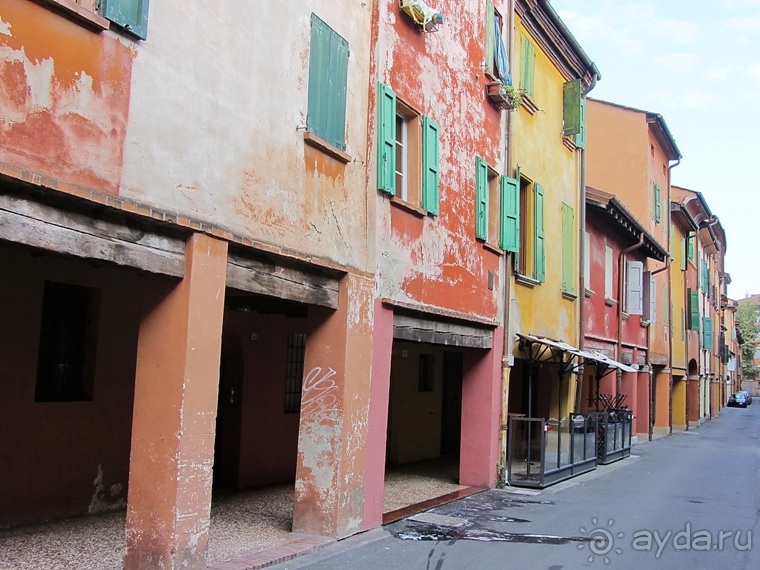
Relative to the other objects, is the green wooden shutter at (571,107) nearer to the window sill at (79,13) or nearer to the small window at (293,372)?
the small window at (293,372)

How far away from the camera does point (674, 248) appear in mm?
32594

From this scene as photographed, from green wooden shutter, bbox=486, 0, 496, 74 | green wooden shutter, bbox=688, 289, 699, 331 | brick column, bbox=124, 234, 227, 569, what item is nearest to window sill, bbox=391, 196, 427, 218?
Answer: brick column, bbox=124, 234, 227, 569

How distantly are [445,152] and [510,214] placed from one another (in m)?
2.65

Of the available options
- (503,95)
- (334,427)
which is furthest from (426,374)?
(334,427)

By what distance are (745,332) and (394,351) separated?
81.9m

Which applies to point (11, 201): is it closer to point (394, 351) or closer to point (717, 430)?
point (394, 351)

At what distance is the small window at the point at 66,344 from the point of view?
8422 mm

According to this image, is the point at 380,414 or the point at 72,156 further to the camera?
the point at 380,414

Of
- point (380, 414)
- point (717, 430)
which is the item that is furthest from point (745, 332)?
point (380, 414)

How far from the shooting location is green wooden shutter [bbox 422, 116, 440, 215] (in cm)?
1047

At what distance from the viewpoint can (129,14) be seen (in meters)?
5.71

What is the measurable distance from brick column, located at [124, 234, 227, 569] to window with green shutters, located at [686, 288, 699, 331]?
3188 centimetres

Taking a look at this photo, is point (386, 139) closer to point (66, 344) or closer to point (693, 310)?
point (66, 344)

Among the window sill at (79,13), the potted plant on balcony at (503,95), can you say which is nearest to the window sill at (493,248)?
the potted plant on balcony at (503,95)
